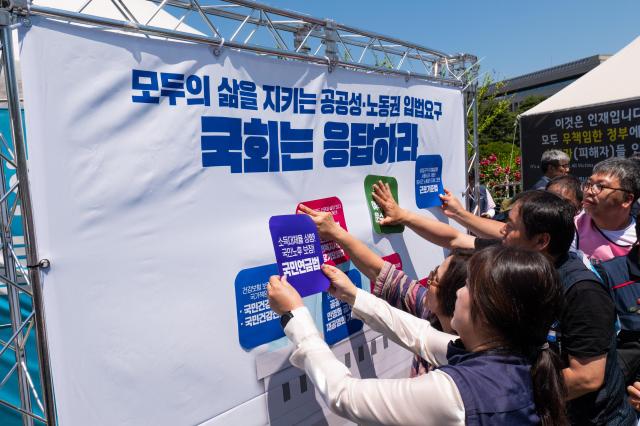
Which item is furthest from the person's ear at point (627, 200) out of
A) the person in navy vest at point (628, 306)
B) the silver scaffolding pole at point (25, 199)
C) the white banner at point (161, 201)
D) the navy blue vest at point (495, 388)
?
the silver scaffolding pole at point (25, 199)

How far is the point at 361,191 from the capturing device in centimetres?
247

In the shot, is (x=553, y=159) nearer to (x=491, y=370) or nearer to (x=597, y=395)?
(x=597, y=395)

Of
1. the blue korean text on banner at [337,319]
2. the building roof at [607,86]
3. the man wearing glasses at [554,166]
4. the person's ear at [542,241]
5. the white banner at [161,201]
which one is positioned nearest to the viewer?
the white banner at [161,201]

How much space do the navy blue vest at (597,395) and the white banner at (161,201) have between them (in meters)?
0.99

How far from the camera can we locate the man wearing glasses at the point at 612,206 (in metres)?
2.40

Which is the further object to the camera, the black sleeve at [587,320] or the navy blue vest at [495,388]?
the black sleeve at [587,320]

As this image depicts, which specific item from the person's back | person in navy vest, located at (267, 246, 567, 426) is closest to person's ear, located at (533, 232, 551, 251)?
the person's back

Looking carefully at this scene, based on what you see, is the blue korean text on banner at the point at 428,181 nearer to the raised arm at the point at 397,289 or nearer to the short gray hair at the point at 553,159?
the raised arm at the point at 397,289

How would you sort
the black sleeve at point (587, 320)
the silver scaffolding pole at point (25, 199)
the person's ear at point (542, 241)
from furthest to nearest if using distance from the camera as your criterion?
the person's ear at point (542, 241) → the black sleeve at point (587, 320) → the silver scaffolding pole at point (25, 199)

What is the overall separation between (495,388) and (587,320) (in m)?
0.66

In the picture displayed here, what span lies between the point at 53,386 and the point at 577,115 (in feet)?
20.8

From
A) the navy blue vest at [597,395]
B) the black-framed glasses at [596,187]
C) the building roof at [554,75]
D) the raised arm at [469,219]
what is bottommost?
the navy blue vest at [597,395]

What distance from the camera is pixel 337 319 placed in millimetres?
2289

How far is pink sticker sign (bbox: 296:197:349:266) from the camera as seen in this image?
212 cm
